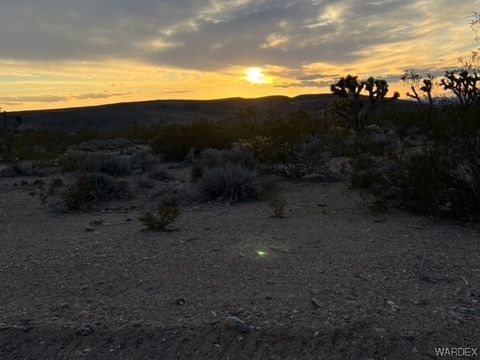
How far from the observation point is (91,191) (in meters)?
11.0

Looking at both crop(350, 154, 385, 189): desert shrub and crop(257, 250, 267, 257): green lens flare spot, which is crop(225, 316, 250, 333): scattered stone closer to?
crop(257, 250, 267, 257): green lens flare spot

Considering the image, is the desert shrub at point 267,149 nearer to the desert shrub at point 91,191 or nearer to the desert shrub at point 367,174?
the desert shrub at point 367,174

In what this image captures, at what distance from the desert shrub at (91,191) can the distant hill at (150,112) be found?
73097 millimetres

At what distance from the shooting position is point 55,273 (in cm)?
606

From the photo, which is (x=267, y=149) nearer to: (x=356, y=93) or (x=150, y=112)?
(x=356, y=93)

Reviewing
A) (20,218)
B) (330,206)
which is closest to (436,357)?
(330,206)

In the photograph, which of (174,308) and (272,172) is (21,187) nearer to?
(272,172)

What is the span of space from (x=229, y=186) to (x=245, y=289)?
5.54 meters

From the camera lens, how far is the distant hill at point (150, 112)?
91.5 metres

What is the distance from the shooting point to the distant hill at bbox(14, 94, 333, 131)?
9150 centimetres

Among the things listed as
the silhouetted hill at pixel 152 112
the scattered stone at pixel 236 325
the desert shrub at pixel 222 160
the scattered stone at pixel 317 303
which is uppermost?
the desert shrub at pixel 222 160

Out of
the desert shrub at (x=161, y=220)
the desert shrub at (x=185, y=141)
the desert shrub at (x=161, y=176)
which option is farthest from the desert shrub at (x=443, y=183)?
the desert shrub at (x=185, y=141)

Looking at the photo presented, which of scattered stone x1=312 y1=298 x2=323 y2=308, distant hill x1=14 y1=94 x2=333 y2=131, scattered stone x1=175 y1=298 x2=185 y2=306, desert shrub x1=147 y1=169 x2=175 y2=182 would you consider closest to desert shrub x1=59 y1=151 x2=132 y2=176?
desert shrub x1=147 y1=169 x2=175 y2=182

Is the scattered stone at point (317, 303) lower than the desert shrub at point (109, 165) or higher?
higher
